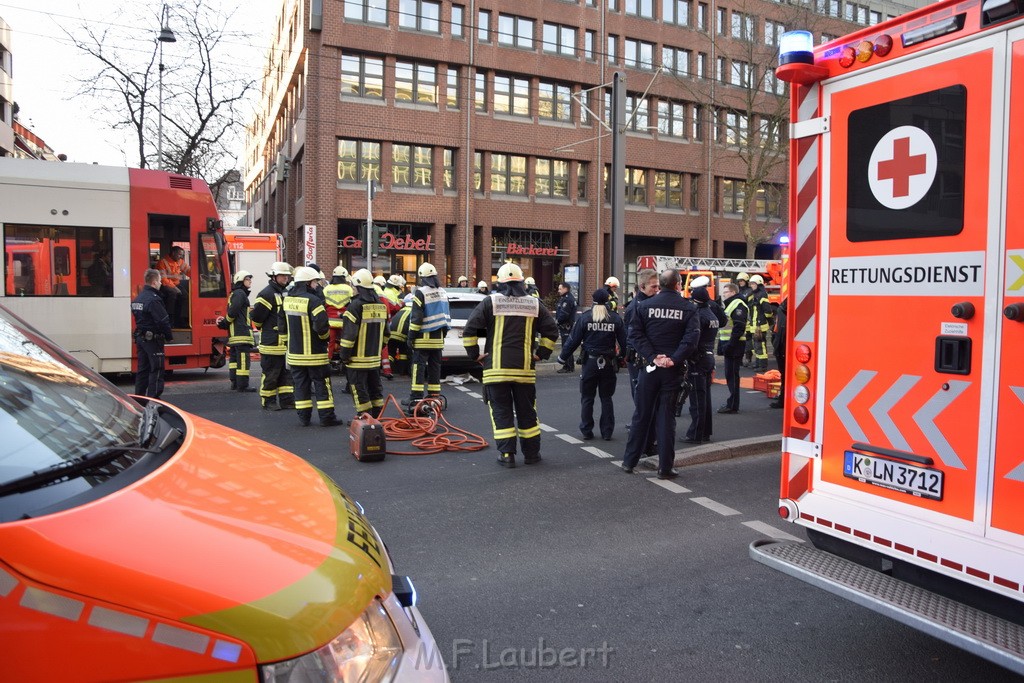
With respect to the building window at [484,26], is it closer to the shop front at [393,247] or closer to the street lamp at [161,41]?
the shop front at [393,247]

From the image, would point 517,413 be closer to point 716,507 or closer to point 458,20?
point 716,507

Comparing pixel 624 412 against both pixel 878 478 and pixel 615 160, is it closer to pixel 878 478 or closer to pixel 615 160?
pixel 878 478

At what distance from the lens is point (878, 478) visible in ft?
11.7

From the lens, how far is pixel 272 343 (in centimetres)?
1070

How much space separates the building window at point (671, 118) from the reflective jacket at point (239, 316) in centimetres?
2998

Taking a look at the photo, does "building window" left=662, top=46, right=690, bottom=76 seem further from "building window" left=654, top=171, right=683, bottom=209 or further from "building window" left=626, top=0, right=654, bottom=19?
"building window" left=654, top=171, right=683, bottom=209

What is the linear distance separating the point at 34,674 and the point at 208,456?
2.97 feet

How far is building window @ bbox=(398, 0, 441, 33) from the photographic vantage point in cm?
3150

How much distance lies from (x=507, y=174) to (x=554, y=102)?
421cm

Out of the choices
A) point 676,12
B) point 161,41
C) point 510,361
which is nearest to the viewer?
point 510,361

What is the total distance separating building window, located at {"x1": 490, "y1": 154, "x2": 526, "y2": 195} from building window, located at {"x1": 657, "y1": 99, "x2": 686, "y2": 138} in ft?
27.1

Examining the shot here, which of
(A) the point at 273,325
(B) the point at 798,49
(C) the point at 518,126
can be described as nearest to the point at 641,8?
(C) the point at 518,126

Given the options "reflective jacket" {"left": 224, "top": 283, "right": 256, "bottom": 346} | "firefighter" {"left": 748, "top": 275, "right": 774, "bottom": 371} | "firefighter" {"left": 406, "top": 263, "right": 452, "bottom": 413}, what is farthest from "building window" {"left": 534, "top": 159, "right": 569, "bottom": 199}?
"firefighter" {"left": 406, "top": 263, "right": 452, "bottom": 413}

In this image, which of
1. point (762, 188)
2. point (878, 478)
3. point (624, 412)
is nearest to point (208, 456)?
point (878, 478)
